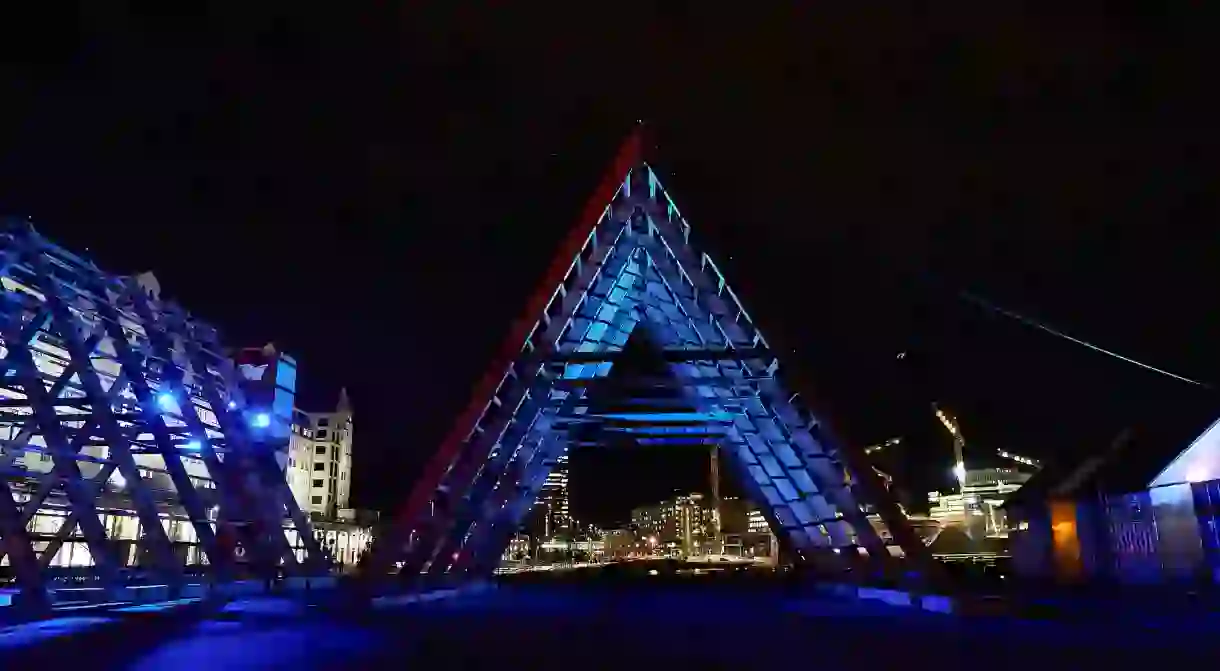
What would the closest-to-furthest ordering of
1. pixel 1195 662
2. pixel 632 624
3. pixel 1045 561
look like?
pixel 1195 662, pixel 632 624, pixel 1045 561

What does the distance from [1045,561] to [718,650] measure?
99.5ft

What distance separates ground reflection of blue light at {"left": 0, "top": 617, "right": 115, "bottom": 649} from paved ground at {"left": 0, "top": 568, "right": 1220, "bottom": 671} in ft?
0.09

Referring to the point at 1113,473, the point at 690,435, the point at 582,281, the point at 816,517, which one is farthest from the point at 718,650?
the point at 1113,473

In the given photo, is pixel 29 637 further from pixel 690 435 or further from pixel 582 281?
pixel 690 435

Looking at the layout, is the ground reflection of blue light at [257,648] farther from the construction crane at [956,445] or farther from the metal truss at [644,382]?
the construction crane at [956,445]

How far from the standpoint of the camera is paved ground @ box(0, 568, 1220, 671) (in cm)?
1014

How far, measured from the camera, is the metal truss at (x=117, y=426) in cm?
1509

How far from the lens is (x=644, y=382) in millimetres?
21391

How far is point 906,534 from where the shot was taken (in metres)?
19.4

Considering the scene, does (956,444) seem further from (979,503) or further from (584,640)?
(584,640)

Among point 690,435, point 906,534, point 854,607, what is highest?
point 690,435

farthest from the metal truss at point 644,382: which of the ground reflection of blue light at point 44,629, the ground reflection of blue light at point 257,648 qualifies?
the ground reflection of blue light at point 44,629

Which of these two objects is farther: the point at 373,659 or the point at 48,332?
the point at 48,332

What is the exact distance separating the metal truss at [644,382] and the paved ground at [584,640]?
2850mm
